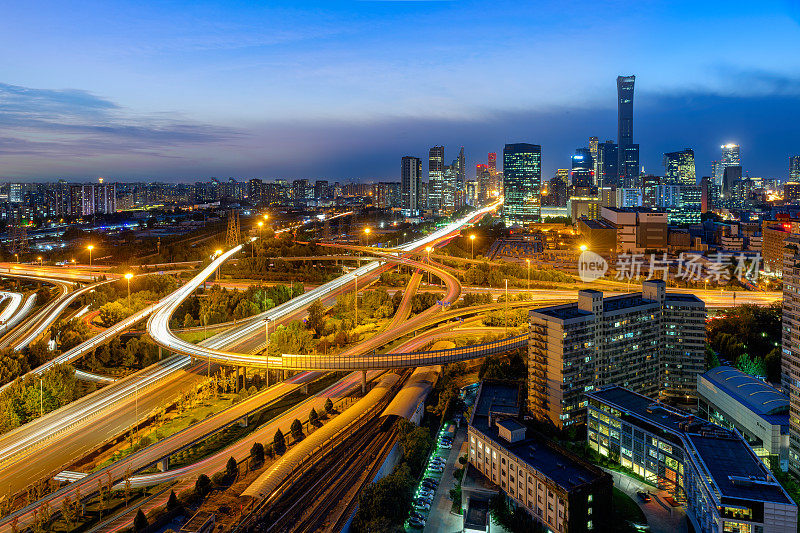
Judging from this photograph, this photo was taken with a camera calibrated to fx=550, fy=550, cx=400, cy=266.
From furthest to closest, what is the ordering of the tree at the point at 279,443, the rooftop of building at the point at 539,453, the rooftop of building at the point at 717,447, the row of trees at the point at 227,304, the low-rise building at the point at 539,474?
1. the row of trees at the point at 227,304
2. the tree at the point at 279,443
3. the rooftop of building at the point at 539,453
4. the low-rise building at the point at 539,474
5. the rooftop of building at the point at 717,447

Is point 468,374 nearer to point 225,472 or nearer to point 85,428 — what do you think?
point 225,472

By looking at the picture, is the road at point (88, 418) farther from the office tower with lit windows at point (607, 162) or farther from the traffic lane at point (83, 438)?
the office tower with lit windows at point (607, 162)

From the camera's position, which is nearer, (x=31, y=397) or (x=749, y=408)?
(x=749, y=408)

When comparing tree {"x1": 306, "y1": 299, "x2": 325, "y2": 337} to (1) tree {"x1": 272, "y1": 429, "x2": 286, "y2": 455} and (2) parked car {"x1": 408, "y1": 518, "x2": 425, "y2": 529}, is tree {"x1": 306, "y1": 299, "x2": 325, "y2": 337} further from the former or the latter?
(2) parked car {"x1": 408, "y1": 518, "x2": 425, "y2": 529}

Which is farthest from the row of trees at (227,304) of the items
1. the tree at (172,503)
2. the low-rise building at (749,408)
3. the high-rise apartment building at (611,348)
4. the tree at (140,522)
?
the low-rise building at (749,408)

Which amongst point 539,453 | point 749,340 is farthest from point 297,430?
point 749,340

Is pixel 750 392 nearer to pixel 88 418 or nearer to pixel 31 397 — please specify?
pixel 88 418

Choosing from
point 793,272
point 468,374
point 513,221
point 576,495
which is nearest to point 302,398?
point 468,374
